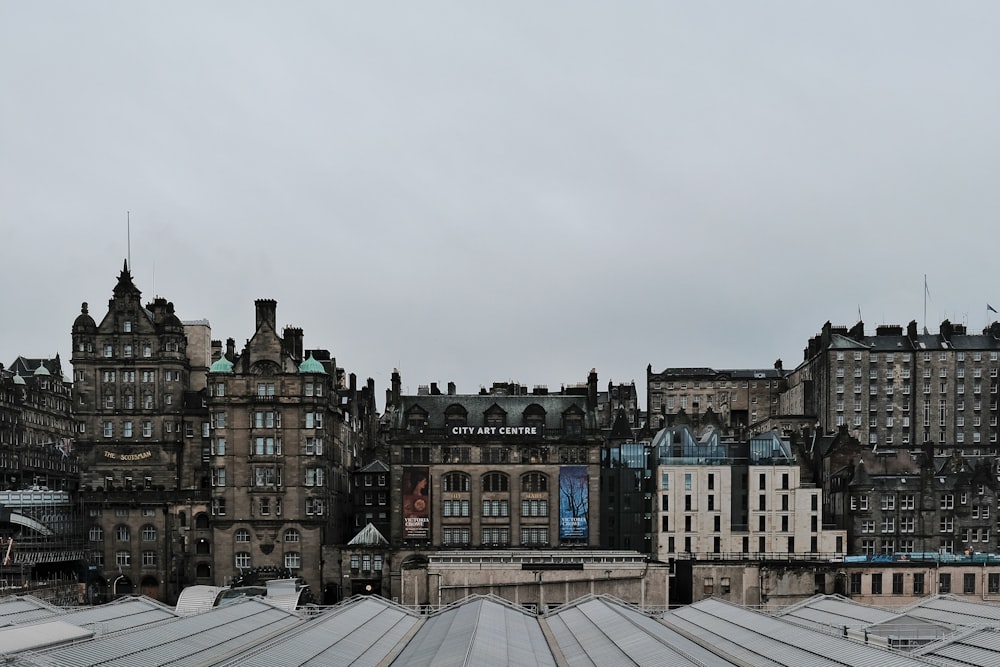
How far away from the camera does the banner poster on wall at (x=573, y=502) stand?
473 ft

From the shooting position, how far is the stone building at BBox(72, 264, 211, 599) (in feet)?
475

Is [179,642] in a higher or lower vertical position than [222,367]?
lower

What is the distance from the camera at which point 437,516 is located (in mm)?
144500

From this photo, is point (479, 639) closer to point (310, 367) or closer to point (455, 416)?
point (455, 416)

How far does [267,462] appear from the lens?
14088cm

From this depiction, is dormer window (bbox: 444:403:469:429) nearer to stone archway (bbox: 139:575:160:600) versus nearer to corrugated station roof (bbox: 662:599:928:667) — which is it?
stone archway (bbox: 139:575:160:600)

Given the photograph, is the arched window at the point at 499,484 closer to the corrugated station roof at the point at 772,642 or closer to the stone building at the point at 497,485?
the stone building at the point at 497,485

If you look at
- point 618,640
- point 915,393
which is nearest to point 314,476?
point 618,640

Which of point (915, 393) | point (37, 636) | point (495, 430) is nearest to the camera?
point (37, 636)

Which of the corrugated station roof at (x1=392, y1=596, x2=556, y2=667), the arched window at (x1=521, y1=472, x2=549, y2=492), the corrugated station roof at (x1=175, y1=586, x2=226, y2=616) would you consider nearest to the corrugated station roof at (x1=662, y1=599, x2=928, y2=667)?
→ the corrugated station roof at (x1=392, y1=596, x2=556, y2=667)

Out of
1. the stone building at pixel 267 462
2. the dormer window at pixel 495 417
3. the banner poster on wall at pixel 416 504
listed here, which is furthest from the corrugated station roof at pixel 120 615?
the dormer window at pixel 495 417

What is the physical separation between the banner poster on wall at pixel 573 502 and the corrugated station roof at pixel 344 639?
35384 mm

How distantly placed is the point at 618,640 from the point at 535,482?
206 feet

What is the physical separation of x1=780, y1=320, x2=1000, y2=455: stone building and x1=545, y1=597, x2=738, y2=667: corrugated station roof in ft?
285
